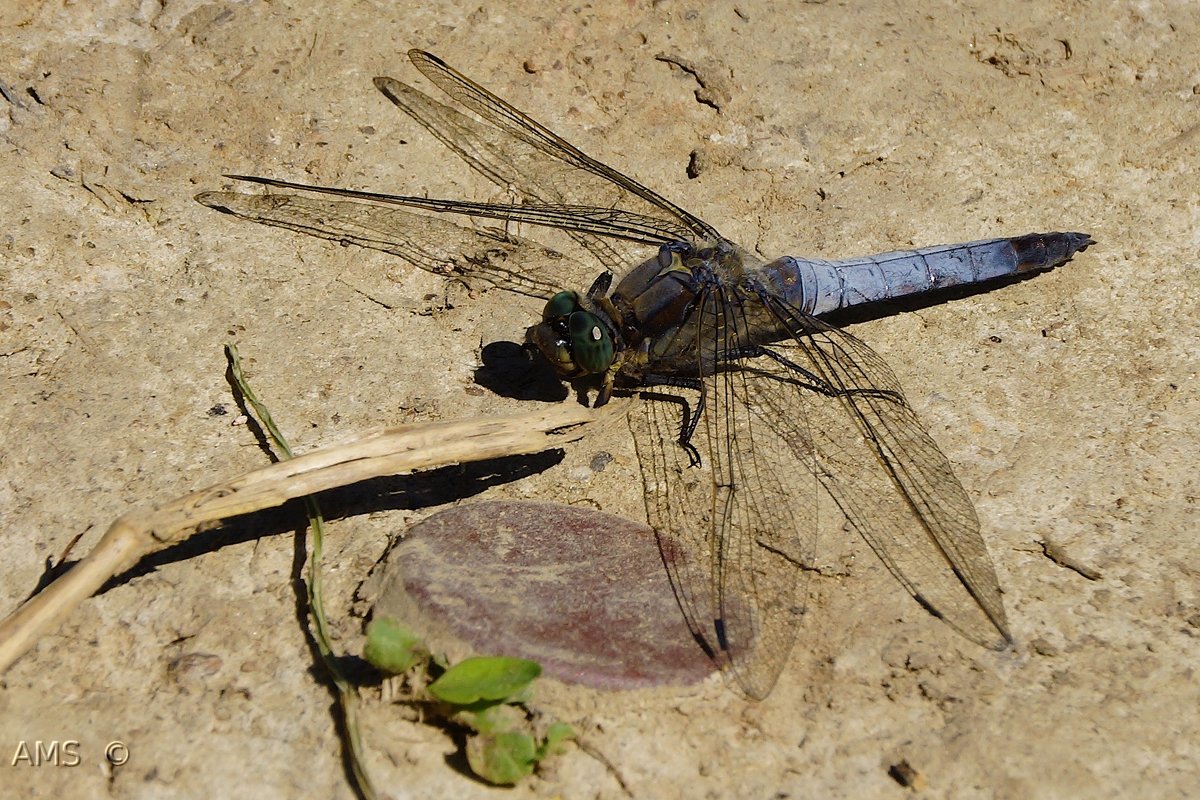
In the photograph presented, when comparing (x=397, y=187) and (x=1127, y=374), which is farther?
(x=397, y=187)

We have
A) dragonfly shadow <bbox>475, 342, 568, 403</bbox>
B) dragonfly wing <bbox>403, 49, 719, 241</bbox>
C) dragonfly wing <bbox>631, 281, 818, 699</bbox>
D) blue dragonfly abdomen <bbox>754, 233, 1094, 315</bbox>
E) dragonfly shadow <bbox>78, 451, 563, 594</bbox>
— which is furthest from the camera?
dragonfly wing <bbox>403, 49, 719, 241</bbox>

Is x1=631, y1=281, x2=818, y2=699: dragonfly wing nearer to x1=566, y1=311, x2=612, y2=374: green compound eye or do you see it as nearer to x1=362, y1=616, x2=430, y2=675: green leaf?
x1=566, y1=311, x2=612, y2=374: green compound eye

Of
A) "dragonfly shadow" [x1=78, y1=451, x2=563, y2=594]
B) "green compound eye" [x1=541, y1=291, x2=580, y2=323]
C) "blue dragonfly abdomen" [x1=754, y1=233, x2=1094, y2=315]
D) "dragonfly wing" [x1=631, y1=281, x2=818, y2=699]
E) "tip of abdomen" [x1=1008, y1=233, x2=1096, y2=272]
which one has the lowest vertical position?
"dragonfly shadow" [x1=78, y1=451, x2=563, y2=594]

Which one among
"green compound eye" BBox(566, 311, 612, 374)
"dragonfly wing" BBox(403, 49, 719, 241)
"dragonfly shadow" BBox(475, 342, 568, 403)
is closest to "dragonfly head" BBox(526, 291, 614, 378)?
→ "green compound eye" BBox(566, 311, 612, 374)

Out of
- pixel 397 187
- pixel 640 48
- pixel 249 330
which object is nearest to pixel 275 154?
pixel 397 187

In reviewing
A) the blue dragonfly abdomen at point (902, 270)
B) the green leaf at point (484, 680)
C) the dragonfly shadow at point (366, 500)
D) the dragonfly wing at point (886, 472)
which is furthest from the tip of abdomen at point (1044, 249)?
the green leaf at point (484, 680)

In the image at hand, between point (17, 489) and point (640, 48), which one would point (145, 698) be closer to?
point (17, 489)
